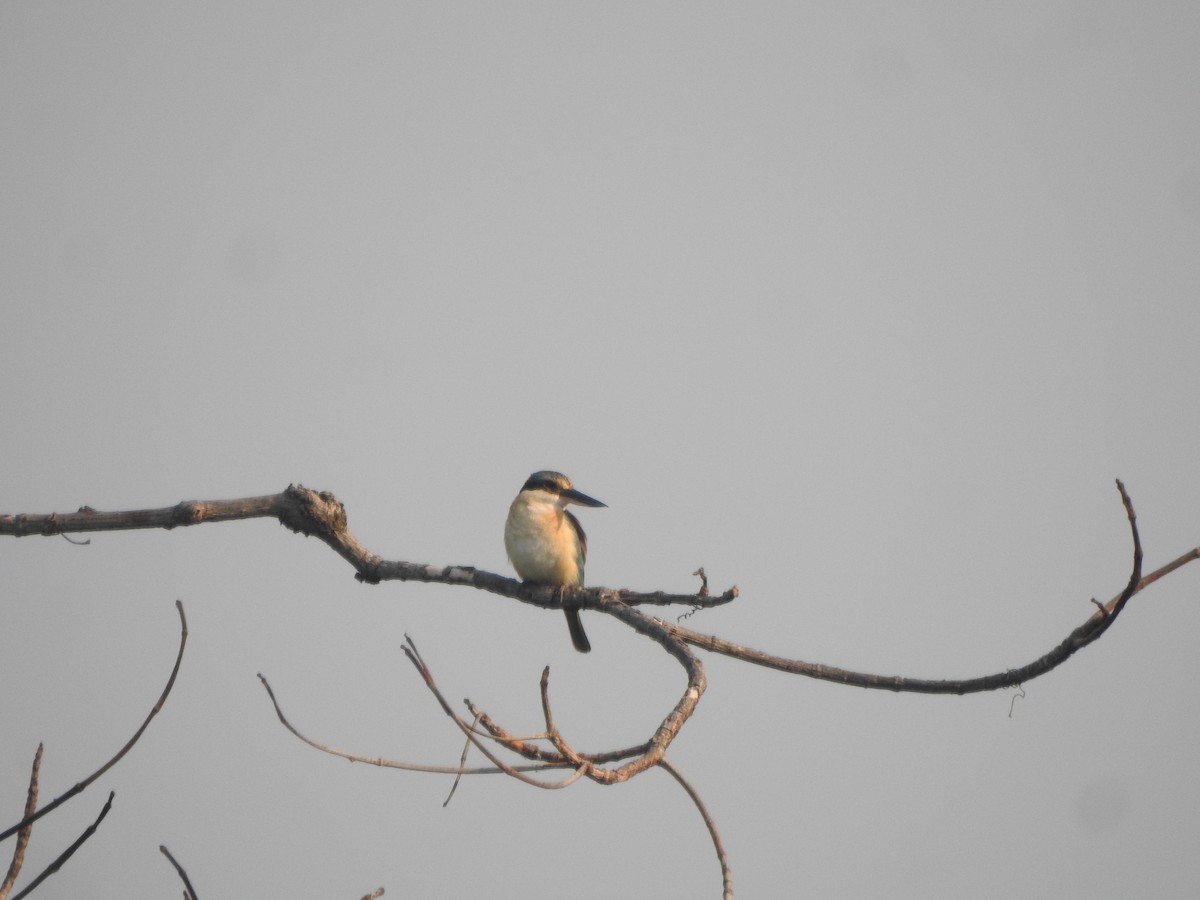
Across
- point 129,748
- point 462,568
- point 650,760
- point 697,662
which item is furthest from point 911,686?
point 129,748

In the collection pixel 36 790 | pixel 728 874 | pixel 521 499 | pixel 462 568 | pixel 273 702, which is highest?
pixel 521 499

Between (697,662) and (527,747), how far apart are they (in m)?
0.86

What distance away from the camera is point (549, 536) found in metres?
5.99

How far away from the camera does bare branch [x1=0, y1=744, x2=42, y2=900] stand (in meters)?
2.10

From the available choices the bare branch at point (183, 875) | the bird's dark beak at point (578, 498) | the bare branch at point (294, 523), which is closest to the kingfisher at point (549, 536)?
the bird's dark beak at point (578, 498)

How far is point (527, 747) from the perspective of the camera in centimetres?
217

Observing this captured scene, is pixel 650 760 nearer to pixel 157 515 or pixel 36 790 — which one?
pixel 36 790

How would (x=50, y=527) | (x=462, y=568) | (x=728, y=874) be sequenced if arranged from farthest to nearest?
(x=462, y=568)
(x=50, y=527)
(x=728, y=874)

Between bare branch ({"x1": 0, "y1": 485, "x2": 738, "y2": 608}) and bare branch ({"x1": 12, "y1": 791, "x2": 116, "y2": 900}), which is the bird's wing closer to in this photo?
bare branch ({"x1": 0, "y1": 485, "x2": 738, "y2": 608})

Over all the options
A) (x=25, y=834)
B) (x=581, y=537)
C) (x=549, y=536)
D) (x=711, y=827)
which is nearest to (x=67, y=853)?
(x=25, y=834)

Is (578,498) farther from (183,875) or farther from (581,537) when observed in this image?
(183,875)

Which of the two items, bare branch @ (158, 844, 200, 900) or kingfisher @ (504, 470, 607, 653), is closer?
bare branch @ (158, 844, 200, 900)

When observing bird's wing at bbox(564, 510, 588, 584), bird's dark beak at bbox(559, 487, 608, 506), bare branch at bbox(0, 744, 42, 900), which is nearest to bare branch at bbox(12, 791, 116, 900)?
bare branch at bbox(0, 744, 42, 900)

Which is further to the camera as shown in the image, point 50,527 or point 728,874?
point 50,527
